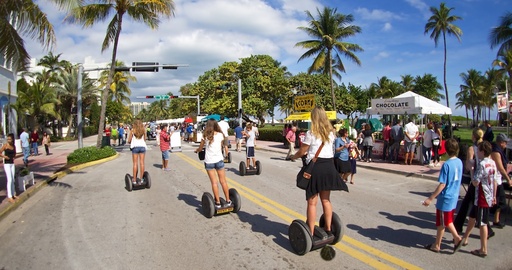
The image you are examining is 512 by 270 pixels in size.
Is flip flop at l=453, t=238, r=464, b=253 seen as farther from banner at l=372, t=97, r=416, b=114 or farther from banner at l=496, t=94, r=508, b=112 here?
banner at l=372, t=97, r=416, b=114

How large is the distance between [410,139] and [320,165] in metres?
10.2

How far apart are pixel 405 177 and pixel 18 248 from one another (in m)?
10.2

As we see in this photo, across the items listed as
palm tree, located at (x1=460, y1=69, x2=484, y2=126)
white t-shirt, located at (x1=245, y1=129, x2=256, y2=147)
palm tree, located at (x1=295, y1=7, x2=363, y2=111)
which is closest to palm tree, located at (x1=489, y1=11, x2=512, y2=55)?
palm tree, located at (x1=295, y1=7, x2=363, y2=111)

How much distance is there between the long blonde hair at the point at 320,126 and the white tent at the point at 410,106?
1276 cm

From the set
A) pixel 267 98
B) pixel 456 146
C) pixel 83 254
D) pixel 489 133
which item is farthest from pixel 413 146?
pixel 267 98

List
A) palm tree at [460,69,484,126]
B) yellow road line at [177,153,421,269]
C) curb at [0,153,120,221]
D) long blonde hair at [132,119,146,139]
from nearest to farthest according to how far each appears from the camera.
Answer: yellow road line at [177,153,421,269] < curb at [0,153,120,221] < long blonde hair at [132,119,146,139] < palm tree at [460,69,484,126]

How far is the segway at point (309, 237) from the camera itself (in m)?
4.20

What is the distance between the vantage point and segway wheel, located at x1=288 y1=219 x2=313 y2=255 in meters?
4.18

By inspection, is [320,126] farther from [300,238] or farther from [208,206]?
[208,206]

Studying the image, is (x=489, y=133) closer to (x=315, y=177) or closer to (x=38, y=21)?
(x=315, y=177)

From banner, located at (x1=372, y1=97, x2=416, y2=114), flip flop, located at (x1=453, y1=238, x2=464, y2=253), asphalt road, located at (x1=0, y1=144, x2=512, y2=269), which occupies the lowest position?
asphalt road, located at (x1=0, y1=144, x2=512, y2=269)

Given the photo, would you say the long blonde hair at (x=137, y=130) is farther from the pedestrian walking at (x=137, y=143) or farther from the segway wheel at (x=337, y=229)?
the segway wheel at (x=337, y=229)

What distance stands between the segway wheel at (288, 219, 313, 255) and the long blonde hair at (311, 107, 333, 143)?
3.59ft

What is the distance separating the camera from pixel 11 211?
7.21 m
